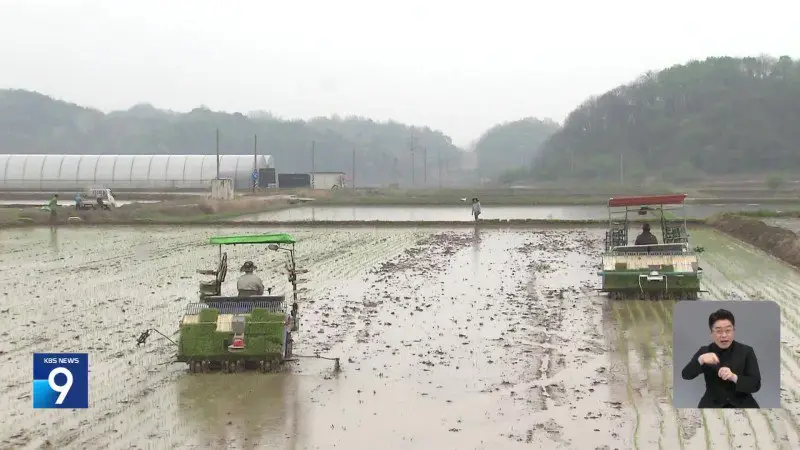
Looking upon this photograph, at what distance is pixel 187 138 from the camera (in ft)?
506

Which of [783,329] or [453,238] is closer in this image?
[783,329]

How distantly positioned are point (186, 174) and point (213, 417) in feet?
235

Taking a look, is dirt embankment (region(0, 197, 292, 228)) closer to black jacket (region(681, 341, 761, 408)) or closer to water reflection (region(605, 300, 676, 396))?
water reflection (region(605, 300, 676, 396))

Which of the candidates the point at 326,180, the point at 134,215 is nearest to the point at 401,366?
the point at 134,215

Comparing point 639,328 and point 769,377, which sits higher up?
point 769,377

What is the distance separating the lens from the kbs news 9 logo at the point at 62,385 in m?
8.23

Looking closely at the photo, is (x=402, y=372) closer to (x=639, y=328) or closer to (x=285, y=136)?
(x=639, y=328)

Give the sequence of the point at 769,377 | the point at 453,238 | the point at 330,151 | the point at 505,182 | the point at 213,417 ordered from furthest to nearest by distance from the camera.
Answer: the point at 330,151, the point at 505,182, the point at 453,238, the point at 213,417, the point at 769,377

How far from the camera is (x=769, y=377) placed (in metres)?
4.17

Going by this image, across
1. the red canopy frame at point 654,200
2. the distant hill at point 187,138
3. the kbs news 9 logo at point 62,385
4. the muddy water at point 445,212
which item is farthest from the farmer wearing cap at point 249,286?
the distant hill at point 187,138

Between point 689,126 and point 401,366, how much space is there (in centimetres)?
10092

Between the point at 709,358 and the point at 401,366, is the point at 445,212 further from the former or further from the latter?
the point at 709,358

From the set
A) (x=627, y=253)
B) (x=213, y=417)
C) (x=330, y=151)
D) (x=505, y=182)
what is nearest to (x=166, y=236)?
(x=627, y=253)

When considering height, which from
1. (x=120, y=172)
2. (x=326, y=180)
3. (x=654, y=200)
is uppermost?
(x=120, y=172)
